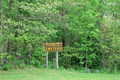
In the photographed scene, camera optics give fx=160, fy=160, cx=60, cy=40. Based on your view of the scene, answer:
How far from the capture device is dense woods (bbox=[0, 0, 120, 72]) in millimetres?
8219

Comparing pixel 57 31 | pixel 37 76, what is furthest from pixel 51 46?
pixel 37 76

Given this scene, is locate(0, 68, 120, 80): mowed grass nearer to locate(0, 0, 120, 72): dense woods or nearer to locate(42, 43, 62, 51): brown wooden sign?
locate(0, 0, 120, 72): dense woods

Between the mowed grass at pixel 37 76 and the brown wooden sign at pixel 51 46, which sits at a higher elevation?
the brown wooden sign at pixel 51 46

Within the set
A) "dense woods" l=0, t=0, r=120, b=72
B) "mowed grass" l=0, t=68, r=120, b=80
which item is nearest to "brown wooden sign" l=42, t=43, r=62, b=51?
"dense woods" l=0, t=0, r=120, b=72

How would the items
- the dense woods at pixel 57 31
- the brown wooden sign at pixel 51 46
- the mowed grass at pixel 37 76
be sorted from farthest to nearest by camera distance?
the brown wooden sign at pixel 51 46 < the dense woods at pixel 57 31 < the mowed grass at pixel 37 76

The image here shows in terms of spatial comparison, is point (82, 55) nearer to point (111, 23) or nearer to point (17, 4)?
point (111, 23)

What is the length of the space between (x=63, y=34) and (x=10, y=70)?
23.7 feet

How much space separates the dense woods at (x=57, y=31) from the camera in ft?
27.0

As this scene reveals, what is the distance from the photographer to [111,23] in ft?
38.5

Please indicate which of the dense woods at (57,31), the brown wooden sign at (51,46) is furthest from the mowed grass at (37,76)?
the brown wooden sign at (51,46)

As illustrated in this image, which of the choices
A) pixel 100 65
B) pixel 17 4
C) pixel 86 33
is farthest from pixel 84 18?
pixel 17 4

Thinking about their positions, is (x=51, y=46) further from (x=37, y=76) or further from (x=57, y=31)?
(x=37, y=76)

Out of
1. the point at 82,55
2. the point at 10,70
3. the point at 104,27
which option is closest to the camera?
the point at 10,70

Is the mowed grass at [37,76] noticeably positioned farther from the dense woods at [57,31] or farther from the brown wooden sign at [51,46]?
the brown wooden sign at [51,46]
